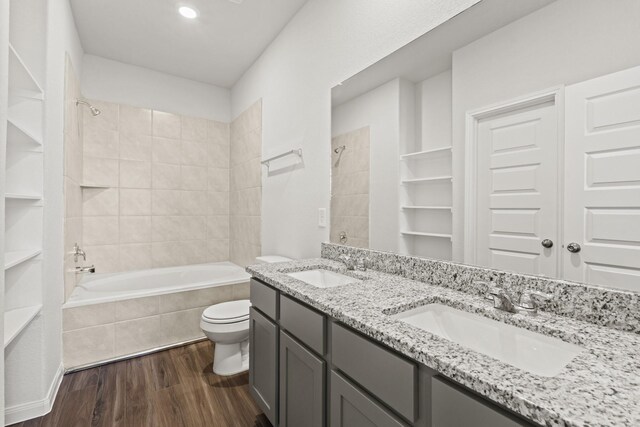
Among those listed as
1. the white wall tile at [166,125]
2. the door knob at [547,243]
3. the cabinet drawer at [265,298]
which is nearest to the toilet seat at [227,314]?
the cabinet drawer at [265,298]

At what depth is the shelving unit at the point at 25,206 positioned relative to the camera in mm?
1585

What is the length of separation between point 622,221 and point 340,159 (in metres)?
1.31

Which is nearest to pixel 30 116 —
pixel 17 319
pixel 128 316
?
pixel 17 319

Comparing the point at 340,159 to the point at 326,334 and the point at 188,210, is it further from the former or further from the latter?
the point at 188,210

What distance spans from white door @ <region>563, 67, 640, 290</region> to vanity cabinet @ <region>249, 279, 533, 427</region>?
1.91ft

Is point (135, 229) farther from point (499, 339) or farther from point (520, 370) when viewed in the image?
point (520, 370)

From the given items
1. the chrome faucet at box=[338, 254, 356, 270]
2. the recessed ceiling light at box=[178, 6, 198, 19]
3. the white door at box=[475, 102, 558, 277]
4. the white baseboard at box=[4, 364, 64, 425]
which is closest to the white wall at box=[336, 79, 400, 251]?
the chrome faucet at box=[338, 254, 356, 270]

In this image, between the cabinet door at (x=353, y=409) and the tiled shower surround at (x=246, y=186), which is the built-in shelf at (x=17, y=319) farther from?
the tiled shower surround at (x=246, y=186)

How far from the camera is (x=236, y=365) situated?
7.02ft

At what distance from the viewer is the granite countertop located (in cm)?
49

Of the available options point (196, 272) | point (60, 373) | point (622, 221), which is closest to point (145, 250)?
point (196, 272)

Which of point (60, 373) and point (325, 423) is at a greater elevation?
point (325, 423)

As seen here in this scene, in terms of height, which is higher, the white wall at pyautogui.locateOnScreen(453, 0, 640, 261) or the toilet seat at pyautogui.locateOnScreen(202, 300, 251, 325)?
the white wall at pyautogui.locateOnScreen(453, 0, 640, 261)

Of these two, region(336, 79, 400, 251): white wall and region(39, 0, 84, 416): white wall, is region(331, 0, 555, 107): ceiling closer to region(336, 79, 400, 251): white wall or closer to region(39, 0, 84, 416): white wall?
region(336, 79, 400, 251): white wall
